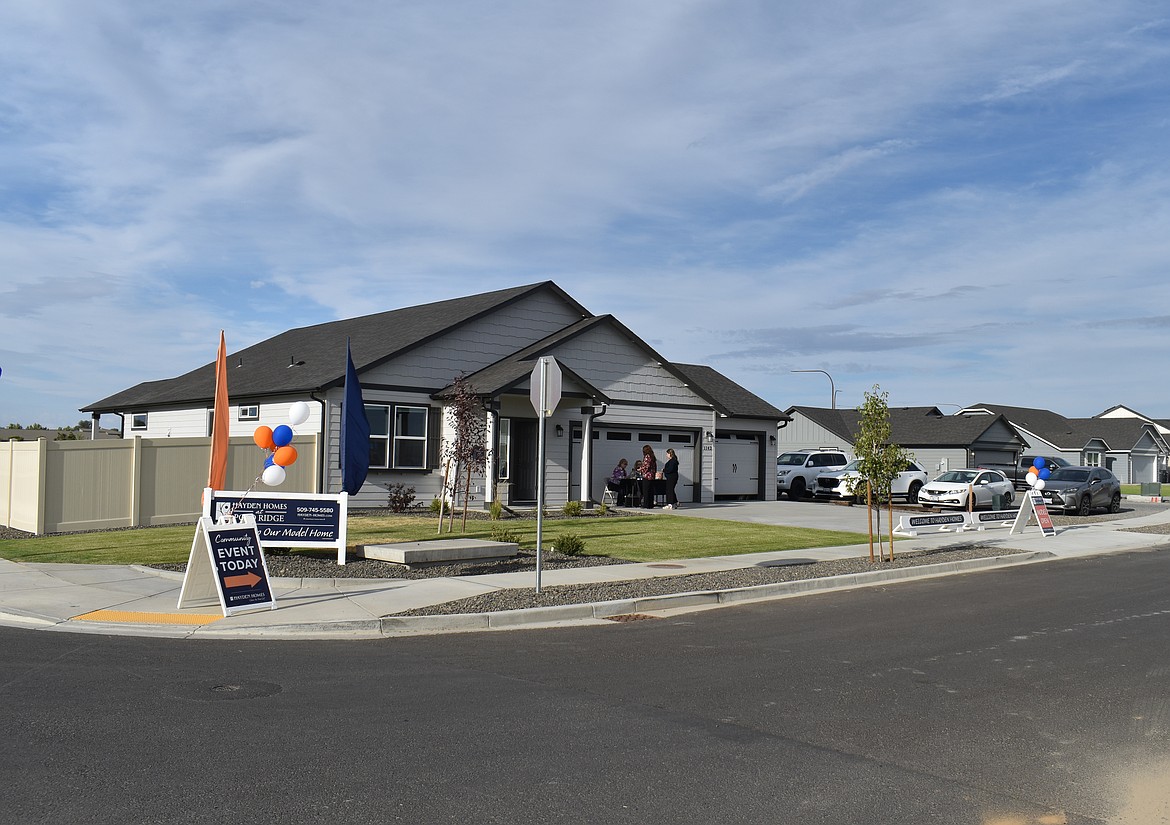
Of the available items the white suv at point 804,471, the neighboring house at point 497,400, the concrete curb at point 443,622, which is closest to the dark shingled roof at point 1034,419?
the white suv at point 804,471

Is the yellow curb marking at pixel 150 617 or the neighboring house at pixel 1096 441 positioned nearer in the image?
the yellow curb marking at pixel 150 617

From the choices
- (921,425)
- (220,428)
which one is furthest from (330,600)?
(921,425)

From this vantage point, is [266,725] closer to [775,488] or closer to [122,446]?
[122,446]

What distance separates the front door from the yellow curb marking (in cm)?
1491

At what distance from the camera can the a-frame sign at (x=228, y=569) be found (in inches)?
420

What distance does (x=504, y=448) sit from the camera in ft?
81.5

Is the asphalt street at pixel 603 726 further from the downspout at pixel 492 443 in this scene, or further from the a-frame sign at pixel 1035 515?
the downspout at pixel 492 443

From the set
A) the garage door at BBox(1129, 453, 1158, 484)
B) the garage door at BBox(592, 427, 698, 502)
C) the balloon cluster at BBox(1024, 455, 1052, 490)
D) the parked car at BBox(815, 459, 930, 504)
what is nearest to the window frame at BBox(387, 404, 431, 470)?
the garage door at BBox(592, 427, 698, 502)

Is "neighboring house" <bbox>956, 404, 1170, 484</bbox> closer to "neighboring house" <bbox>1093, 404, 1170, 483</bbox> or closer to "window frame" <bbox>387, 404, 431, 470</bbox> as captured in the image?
"neighboring house" <bbox>1093, 404, 1170, 483</bbox>

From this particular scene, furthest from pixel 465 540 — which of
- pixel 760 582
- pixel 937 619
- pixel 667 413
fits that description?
pixel 667 413

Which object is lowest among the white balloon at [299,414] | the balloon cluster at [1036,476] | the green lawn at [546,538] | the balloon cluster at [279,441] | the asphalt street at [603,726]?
the asphalt street at [603,726]

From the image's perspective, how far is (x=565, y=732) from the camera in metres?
6.34

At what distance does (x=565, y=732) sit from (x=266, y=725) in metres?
1.93

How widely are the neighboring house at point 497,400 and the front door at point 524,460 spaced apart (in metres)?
0.03
